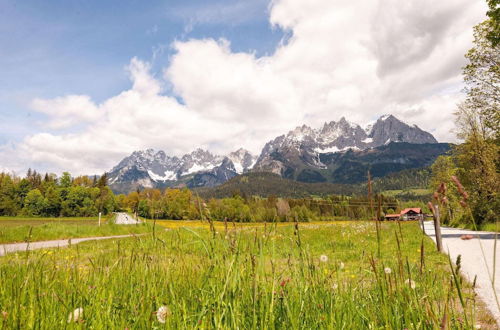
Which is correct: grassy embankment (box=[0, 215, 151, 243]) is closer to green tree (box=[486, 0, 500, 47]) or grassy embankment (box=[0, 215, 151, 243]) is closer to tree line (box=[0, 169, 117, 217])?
tree line (box=[0, 169, 117, 217])

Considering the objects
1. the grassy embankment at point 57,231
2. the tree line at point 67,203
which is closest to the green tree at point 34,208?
the tree line at point 67,203

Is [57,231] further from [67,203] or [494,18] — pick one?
[494,18]

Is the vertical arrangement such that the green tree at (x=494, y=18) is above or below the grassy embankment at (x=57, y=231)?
above

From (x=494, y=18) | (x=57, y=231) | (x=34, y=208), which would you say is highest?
(x=494, y=18)

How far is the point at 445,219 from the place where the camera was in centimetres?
6231

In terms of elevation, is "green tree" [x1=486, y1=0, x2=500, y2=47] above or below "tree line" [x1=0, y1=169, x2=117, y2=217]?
above

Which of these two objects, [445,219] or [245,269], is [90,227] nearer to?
[245,269]

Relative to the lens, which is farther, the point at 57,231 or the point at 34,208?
the point at 57,231

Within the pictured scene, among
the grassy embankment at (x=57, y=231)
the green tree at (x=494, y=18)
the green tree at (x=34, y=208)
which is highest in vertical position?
the green tree at (x=494, y=18)

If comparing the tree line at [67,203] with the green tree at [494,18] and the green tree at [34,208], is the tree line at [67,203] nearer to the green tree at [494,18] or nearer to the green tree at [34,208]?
the green tree at [34,208]

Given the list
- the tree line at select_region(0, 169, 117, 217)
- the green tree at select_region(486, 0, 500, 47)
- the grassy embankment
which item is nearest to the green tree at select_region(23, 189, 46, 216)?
the tree line at select_region(0, 169, 117, 217)

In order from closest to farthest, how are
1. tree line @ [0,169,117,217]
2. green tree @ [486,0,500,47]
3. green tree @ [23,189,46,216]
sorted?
tree line @ [0,169,117,217] < green tree @ [23,189,46,216] < green tree @ [486,0,500,47]

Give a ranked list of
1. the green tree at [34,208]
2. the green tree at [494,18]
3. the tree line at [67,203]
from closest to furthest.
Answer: the tree line at [67,203] → the green tree at [34,208] → the green tree at [494,18]

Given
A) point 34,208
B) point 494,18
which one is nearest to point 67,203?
point 34,208
